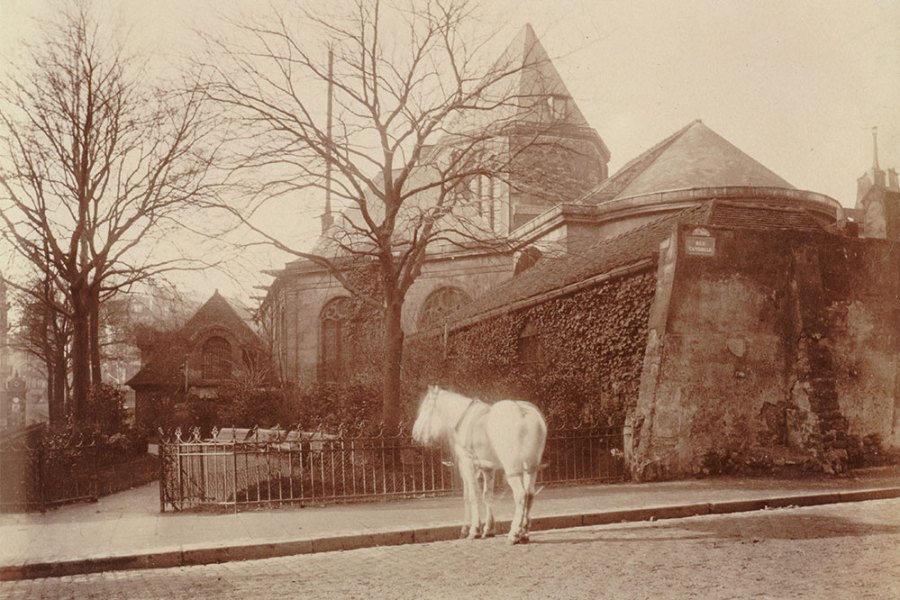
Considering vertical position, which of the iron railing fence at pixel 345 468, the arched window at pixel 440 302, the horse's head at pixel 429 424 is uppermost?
the arched window at pixel 440 302

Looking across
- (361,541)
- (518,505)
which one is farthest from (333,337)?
(518,505)

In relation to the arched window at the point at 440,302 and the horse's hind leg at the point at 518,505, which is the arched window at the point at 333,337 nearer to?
the arched window at the point at 440,302

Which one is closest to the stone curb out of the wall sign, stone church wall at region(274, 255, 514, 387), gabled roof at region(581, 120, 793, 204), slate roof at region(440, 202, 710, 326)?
the wall sign

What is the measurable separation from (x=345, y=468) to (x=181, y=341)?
3336cm

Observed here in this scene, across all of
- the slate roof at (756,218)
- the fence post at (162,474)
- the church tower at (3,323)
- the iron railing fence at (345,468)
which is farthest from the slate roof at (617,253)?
the church tower at (3,323)

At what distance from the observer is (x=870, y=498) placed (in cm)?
1088

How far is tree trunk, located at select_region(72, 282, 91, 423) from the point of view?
62.3 ft

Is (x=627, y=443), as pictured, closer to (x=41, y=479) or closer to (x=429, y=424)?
(x=429, y=424)

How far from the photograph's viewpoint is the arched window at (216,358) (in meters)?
43.7

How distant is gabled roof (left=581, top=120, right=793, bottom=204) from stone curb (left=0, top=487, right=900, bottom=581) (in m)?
18.1

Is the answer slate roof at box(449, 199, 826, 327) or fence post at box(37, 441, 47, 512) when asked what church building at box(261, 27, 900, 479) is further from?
fence post at box(37, 441, 47, 512)

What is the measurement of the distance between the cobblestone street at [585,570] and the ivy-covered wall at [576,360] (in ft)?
17.3

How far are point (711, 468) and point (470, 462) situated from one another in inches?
238

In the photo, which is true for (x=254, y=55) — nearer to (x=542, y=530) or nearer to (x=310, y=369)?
(x=542, y=530)
